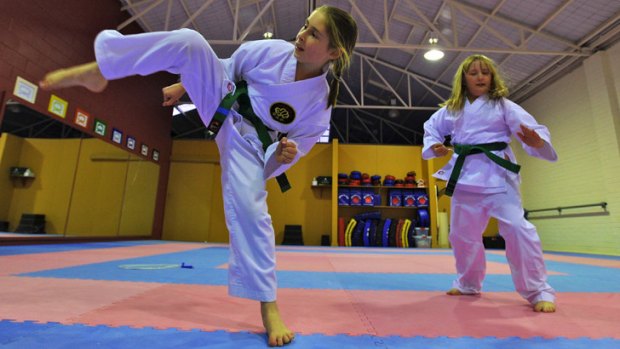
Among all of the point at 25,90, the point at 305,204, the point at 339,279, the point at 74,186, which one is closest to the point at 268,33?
the point at 25,90

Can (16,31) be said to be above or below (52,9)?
below

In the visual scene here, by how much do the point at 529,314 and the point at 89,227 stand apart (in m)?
7.34

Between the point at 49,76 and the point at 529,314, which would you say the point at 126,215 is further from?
the point at 529,314

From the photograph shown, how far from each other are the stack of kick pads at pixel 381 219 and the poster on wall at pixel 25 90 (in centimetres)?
706

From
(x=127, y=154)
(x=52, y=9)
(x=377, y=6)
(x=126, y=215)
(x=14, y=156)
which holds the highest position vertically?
(x=377, y=6)

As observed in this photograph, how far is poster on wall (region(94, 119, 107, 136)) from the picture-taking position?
21.3 ft

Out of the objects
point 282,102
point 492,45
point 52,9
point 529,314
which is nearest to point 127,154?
Answer: point 52,9

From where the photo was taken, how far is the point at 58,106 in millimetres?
5492

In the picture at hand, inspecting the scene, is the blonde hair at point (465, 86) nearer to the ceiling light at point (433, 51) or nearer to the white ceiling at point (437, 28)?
the white ceiling at point (437, 28)

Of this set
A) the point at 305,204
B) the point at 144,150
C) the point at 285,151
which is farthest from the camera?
the point at 305,204

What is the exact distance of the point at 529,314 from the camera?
1.59 meters

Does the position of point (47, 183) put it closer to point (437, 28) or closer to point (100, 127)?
point (100, 127)

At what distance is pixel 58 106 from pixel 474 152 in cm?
617

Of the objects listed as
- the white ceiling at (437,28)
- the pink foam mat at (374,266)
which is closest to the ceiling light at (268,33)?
the white ceiling at (437,28)
